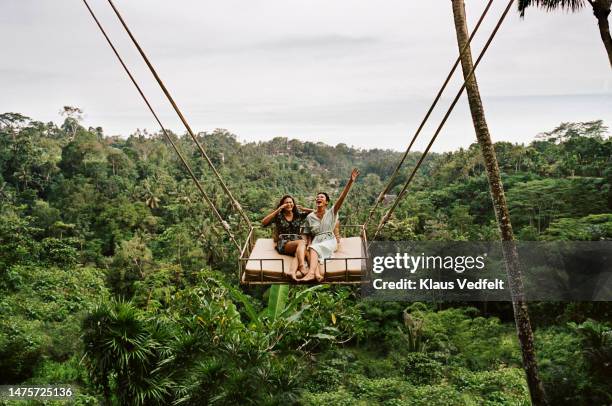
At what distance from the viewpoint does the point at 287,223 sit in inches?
158

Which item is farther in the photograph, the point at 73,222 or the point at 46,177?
the point at 46,177

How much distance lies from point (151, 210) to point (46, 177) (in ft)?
18.7

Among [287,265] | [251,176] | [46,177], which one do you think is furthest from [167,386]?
[251,176]

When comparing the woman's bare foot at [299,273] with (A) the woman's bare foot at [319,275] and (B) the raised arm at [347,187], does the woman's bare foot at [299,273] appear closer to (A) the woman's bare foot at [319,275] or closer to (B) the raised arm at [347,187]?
(A) the woman's bare foot at [319,275]

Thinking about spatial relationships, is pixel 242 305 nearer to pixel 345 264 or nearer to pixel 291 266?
pixel 291 266

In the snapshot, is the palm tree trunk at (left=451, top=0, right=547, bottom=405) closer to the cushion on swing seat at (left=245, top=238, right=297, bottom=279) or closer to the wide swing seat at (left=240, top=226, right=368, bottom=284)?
the wide swing seat at (left=240, top=226, right=368, bottom=284)

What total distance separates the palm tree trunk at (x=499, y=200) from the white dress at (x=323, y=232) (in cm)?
197

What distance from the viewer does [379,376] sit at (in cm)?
1080

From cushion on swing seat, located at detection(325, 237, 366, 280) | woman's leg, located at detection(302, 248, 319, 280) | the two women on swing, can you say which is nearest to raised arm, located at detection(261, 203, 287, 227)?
the two women on swing

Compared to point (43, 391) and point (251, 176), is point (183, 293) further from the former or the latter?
point (251, 176)

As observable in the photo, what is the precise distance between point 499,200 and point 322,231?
7.09 feet

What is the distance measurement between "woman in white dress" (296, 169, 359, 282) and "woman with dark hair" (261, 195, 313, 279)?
100 mm

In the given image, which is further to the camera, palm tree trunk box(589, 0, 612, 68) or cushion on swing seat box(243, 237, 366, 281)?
palm tree trunk box(589, 0, 612, 68)

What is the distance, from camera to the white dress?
3.72m
